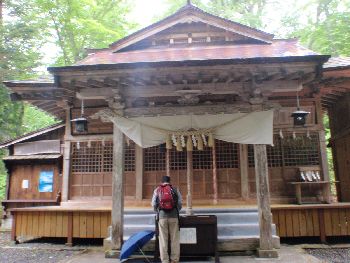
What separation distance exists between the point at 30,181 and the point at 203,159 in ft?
27.0

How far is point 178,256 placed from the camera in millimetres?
6496

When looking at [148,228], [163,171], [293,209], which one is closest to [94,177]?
[163,171]

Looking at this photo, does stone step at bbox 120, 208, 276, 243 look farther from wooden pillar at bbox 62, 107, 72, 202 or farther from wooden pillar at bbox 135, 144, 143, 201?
wooden pillar at bbox 62, 107, 72, 202

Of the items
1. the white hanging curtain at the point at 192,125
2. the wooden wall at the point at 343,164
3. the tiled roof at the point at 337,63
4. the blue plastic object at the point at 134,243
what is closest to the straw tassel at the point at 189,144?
the white hanging curtain at the point at 192,125

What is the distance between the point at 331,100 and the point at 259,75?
6582 millimetres

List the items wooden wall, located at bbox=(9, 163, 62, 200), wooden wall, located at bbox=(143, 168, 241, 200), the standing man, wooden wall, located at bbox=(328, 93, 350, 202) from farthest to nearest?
1. wooden wall, located at bbox=(9, 163, 62, 200)
2. wooden wall, located at bbox=(328, 93, 350, 202)
3. wooden wall, located at bbox=(143, 168, 241, 200)
4. the standing man

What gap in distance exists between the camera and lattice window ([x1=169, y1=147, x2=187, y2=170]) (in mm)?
10727

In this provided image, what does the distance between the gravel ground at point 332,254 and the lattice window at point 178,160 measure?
4.77 metres

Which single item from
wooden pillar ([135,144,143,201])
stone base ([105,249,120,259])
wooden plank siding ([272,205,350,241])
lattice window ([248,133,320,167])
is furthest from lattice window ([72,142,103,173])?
wooden plank siding ([272,205,350,241])

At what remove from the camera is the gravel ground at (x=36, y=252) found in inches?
310

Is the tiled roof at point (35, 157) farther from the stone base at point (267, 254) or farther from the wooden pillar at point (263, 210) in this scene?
the stone base at point (267, 254)

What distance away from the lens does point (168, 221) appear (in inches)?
257

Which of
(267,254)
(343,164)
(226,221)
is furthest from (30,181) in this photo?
(343,164)

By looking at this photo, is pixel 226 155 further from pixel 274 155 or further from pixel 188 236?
pixel 188 236
